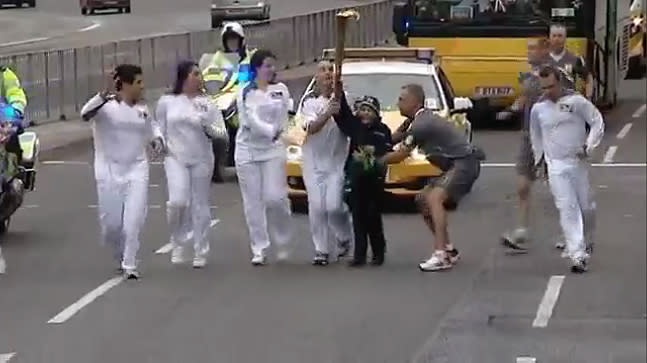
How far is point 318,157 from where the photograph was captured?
13.0m

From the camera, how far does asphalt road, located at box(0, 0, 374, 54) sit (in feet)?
146

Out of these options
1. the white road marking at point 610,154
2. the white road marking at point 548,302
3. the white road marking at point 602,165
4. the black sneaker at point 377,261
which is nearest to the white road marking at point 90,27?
the white road marking at point 610,154

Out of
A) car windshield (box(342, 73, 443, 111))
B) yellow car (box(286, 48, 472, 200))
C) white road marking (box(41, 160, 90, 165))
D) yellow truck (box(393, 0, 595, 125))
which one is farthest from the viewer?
yellow truck (box(393, 0, 595, 125))

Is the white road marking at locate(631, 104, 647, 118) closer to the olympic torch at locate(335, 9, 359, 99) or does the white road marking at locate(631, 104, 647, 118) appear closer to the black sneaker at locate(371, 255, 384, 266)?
the black sneaker at locate(371, 255, 384, 266)

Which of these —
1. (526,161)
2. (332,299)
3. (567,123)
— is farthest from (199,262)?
(567,123)

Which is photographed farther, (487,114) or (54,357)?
(487,114)

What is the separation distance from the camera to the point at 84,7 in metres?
58.2

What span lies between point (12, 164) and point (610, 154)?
916cm

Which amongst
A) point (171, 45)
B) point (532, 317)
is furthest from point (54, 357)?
point (171, 45)

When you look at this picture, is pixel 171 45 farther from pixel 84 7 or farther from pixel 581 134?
pixel 84 7

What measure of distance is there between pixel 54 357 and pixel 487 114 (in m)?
16.3

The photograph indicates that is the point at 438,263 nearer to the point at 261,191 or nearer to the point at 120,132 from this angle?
the point at 261,191

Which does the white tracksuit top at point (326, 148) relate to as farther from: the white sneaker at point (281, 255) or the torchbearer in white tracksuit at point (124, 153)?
the torchbearer in white tracksuit at point (124, 153)

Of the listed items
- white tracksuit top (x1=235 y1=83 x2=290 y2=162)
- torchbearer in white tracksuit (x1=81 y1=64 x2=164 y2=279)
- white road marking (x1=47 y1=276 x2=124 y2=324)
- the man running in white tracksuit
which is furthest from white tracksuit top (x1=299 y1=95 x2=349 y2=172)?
white road marking (x1=47 y1=276 x2=124 y2=324)
